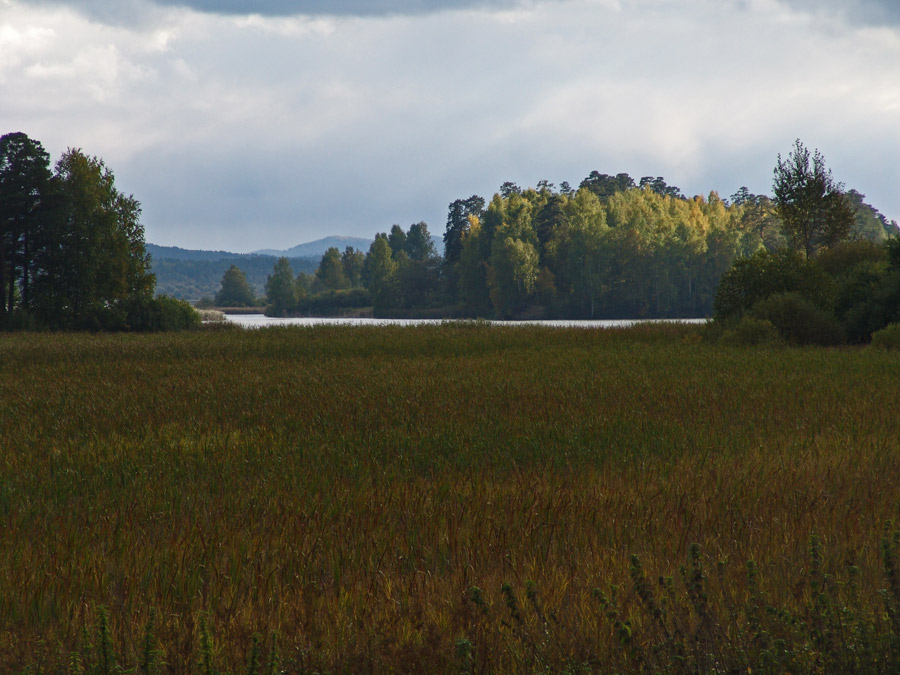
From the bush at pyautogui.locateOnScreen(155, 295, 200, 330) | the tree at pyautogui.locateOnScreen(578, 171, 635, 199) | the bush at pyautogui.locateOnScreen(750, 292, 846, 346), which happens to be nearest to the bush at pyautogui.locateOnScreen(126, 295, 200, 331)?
the bush at pyautogui.locateOnScreen(155, 295, 200, 330)

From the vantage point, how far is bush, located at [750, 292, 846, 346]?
25.5 m

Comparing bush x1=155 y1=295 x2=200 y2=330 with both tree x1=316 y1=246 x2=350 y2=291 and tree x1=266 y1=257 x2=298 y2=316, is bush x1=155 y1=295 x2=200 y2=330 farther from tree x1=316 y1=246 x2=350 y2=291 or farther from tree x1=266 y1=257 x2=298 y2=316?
tree x1=316 y1=246 x2=350 y2=291

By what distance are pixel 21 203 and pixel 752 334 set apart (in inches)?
1316

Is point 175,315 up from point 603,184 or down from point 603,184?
down

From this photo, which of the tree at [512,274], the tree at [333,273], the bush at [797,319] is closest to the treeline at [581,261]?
the tree at [512,274]

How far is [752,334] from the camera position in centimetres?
2441

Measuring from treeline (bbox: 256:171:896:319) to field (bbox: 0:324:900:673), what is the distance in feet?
237

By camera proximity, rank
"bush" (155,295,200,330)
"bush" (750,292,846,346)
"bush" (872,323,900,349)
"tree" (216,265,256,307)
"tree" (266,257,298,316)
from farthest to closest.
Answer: "tree" (216,265,256,307)
"tree" (266,257,298,316)
"bush" (155,295,200,330)
"bush" (750,292,846,346)
"bush" (872,323,900,349)

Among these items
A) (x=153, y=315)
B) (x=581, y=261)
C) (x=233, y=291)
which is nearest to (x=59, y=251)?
(x=153, y=315)

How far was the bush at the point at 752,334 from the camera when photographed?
2409 cm

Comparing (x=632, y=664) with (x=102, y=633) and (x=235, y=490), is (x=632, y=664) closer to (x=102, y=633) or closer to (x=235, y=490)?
(x=102, y=633)

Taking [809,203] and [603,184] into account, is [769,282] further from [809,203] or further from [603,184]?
[603,184]

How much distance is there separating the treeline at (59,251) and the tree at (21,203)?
0.14 feet

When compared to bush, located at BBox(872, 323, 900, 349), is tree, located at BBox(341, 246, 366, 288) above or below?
above
